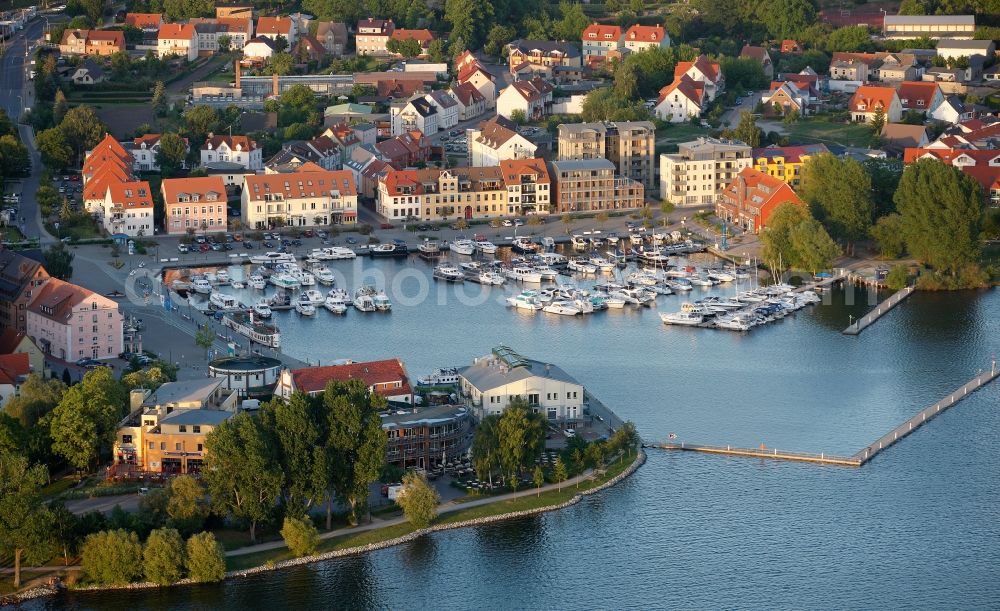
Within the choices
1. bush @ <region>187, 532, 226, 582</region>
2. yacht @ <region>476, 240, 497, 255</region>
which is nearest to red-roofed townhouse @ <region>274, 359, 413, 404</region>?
bush @ <region>187, 532, 226, 582</region>

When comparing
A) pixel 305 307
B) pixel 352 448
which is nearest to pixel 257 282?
pixel 305 307

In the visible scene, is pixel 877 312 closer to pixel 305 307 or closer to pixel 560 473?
pixel 305 307

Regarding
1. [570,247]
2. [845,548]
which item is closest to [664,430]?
[845,548]

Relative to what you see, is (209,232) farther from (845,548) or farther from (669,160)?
(845,548)

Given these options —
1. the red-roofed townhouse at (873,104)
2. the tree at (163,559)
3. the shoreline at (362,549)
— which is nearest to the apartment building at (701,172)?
the red-roofed townhouse at (873,104)

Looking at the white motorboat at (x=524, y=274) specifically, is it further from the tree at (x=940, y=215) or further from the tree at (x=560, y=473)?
the tree at (x=560, y=473)

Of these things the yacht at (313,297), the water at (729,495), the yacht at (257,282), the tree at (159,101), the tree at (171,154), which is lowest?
the water at (729,495)
